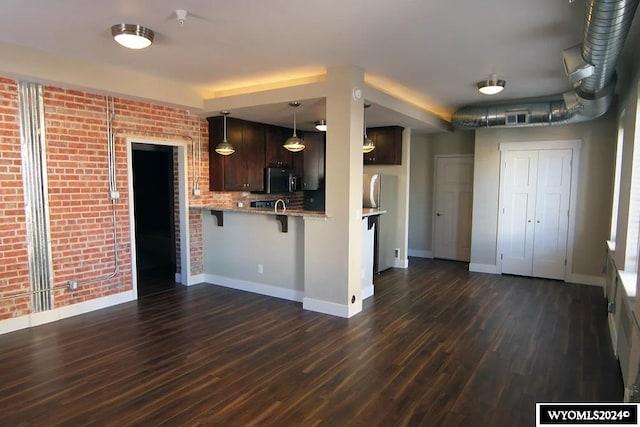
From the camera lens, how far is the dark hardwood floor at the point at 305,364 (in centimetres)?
256

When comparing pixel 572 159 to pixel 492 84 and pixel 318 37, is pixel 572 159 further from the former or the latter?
pixel 318 37

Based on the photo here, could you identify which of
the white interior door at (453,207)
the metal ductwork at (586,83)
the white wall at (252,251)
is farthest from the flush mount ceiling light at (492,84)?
the white interior door at (453,207)

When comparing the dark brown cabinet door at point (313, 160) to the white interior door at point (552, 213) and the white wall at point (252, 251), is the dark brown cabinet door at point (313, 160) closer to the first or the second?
the white wall at point (252, 251)

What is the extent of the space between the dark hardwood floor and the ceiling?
268 centimetres

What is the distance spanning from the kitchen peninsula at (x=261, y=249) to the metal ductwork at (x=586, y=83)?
7.58 feet

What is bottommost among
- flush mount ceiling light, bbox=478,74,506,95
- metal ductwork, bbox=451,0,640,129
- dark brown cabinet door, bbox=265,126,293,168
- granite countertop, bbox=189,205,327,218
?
granite countertop, bbox=189,205,327,218

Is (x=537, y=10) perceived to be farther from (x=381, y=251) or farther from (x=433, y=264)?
(x=433, y=264)

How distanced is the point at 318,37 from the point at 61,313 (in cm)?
392

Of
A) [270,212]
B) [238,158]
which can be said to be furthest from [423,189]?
[270,212]

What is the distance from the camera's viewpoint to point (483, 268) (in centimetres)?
661

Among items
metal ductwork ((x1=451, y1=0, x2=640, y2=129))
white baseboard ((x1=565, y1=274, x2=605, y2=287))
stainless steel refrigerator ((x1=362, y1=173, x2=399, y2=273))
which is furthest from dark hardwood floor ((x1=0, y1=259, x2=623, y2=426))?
metal ductwork ((x1=451, y1=0, x2=640, y2=129))

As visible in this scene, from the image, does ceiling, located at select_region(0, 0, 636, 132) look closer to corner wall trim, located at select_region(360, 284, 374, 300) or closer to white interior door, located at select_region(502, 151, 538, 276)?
white interior door, located at select_region(502, 151, 538, 276)

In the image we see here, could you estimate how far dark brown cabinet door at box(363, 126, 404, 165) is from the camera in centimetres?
662

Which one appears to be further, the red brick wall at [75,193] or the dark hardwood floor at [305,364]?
the red brick wall at [75,193]
